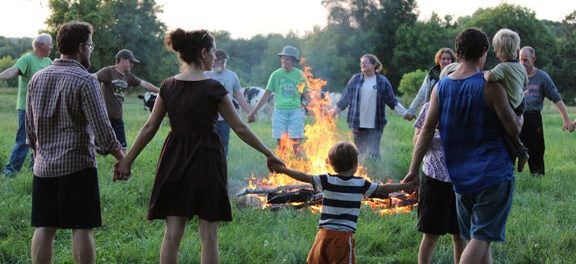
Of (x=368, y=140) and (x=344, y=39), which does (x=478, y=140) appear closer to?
(x=368, y=140)

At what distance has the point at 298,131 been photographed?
1004 centimetres

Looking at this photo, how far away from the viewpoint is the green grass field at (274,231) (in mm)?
5578

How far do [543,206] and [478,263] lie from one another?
4.23m

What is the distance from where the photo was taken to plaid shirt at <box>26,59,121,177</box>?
433cm

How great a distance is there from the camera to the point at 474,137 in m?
4.18

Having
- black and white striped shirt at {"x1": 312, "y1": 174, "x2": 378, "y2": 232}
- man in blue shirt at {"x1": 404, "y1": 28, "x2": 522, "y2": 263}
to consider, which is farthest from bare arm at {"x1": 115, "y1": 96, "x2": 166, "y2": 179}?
man in blue shirt at {"x1": 404, "y1": 28, "x2": 522, "y2": 263}

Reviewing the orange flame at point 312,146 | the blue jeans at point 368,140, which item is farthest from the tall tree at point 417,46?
the blue jeans at point 368,140

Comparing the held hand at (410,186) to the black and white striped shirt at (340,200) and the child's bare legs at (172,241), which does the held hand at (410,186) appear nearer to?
the black and white striped shirt at (340,200)

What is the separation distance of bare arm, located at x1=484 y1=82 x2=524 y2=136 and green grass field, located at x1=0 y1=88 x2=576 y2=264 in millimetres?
1906

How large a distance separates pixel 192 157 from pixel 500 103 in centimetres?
205

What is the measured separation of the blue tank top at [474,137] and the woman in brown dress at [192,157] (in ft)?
5.00

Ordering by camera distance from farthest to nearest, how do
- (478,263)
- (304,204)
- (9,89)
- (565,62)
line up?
1. (565,62)
2. (9,89)
3. (304,204)
4. (478,263)

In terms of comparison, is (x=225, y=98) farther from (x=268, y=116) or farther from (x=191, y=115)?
(x=268, y=116)

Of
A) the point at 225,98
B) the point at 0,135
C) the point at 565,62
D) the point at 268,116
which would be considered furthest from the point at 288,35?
the point at 225,98
